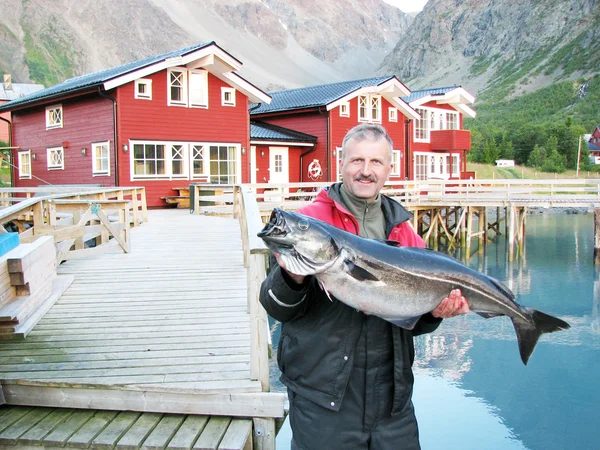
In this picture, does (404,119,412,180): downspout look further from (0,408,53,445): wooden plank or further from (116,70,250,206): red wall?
(0,408,53,445): wooden plank

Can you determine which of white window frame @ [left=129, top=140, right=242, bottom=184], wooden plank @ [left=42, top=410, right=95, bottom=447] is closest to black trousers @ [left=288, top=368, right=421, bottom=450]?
wooden plank @ [left=42, top=410, right=95, bottom=447]

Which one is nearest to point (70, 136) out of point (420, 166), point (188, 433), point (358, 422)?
point (420, 166)

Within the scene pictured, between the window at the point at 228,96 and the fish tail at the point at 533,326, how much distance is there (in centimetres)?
Answer: 1854

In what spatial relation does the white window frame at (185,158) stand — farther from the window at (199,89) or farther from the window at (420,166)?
the window at (420,166)

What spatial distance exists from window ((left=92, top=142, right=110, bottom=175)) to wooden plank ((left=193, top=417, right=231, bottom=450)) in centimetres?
1524

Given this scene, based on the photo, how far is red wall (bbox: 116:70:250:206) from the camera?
1806cm

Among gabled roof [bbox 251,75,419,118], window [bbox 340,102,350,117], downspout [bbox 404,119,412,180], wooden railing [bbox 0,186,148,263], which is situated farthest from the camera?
downspout [bbox 404,119,412,180]

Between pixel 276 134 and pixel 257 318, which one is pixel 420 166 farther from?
pixel 257 318

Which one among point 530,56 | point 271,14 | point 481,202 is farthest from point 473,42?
point 481,202

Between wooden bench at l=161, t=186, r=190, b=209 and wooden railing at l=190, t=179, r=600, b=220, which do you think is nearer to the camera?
wooden railing at l=190, t=179, r=600, b=220

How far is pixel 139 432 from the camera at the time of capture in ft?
13.2

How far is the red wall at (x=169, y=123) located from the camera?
18062 mm

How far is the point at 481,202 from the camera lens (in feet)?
72.6

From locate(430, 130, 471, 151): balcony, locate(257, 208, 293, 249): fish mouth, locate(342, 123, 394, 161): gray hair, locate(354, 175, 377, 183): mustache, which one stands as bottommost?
locate(257, 208, 293, 249): fish mouth
